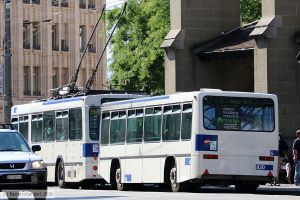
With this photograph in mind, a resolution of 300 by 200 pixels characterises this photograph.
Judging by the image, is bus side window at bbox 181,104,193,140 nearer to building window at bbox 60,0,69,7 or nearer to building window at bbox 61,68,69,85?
building window at bbox 61,68,69,85

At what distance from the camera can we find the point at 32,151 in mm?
25984

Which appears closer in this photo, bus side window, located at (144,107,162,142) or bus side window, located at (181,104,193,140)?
bus side window, located at (181,104,193,140)

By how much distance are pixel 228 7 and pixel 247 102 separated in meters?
17.7

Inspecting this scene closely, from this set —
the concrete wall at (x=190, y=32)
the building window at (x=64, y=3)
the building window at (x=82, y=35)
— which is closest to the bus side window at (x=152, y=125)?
the concrete wall at (x=190, y=32)

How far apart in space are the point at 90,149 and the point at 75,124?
1017mm

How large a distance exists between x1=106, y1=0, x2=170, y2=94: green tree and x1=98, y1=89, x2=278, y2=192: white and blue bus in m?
28.5

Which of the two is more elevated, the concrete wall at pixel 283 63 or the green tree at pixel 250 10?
the green tree at pixel 250 10

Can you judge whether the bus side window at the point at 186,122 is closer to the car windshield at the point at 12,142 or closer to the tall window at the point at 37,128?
the car windshield at the point at 12,142

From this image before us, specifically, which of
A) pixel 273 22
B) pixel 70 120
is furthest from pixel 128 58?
pixel 70 120

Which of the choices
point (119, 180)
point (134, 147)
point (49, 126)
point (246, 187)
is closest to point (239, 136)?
point (246, 187)

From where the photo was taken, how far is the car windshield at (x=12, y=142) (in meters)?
26.0

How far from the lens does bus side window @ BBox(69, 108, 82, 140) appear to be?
35750 millimetres

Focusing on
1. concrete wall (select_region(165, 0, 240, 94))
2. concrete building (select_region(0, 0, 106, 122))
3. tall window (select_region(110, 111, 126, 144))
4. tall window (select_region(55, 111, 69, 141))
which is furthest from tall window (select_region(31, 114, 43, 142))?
concrete building (select_region(0, 0, 106, 122))

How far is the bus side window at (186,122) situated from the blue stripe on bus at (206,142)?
1.39ft
